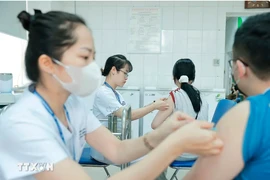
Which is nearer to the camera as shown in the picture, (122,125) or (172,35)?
(122,125)

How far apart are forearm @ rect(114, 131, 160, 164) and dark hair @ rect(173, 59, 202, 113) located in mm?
1281

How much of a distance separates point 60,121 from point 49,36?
276 mm

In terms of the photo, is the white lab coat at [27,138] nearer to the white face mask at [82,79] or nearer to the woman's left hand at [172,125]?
the white face mask at [82,79]

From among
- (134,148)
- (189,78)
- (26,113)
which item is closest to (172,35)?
(189,78)

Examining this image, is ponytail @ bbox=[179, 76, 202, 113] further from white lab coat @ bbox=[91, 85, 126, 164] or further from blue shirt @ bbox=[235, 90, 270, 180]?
blue shirt @ bbox=[235, 90, 270, 180]

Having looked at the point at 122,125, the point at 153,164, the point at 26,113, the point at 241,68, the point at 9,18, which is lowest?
the point at 122,125

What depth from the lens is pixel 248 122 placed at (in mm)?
773

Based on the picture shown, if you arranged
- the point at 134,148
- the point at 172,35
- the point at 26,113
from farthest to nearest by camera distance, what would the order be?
the point at 172,35 → the point at 134,148 → the point at 26,113

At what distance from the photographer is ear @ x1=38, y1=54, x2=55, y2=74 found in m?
0.94

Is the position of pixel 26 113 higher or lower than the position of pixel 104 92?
higher

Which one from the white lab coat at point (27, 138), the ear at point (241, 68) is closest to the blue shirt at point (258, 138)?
the ear at point (241, 68)

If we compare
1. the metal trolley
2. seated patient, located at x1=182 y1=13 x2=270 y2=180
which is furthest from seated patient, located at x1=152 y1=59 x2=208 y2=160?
seated patient, located at x1=182 y1=13 x2=270 y2=180

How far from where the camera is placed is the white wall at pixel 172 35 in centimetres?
425

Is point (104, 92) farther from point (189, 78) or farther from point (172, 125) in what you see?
point (172, 125)
